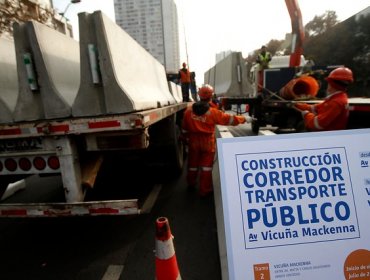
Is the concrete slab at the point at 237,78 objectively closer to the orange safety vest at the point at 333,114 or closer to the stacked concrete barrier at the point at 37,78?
the orange safety vest at the point at 333,114

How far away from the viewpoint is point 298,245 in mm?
1812

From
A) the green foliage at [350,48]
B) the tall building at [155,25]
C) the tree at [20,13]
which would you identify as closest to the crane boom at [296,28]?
the tall building at [155,25]

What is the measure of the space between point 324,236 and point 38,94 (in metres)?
2.86

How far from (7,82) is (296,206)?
3.36 metres

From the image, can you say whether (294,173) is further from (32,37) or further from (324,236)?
(32,37)

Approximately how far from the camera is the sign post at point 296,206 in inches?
70.5

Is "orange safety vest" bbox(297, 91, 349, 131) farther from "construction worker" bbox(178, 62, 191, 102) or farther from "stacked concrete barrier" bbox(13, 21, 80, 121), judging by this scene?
"construction worker" bbox(178, 62, 191, 102)

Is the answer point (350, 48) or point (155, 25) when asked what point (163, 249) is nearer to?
point (155, 25)

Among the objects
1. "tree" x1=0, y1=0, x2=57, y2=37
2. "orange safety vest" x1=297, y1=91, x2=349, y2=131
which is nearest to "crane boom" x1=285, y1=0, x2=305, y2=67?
"orange safety vest" x1=297, y1=91, x2=349, y2=131

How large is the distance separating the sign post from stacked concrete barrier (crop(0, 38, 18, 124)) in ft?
8.10

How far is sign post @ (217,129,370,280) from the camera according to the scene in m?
→ 1.79

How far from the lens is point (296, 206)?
1.86 metres

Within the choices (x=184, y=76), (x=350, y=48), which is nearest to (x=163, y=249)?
(x=184, y=76)

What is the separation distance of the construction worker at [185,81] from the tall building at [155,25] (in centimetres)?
354
